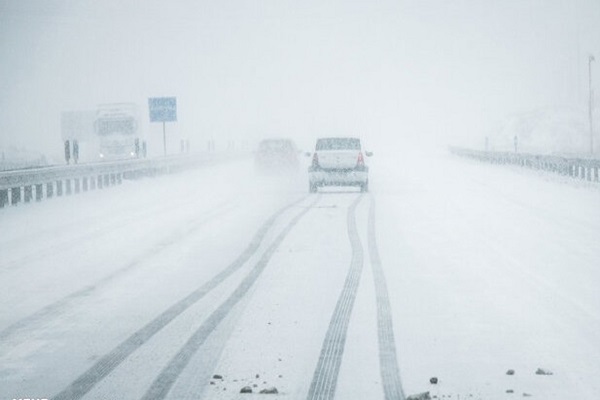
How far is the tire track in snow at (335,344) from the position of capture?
5.59 meters

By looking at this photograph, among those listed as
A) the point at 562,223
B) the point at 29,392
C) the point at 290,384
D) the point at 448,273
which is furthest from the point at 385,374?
the point at 562,223

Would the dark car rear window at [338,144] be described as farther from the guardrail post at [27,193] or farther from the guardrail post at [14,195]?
the guardrail post at [14,195]

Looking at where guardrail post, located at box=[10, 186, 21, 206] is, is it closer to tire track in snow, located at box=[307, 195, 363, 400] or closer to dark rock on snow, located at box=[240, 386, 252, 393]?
tire track in snow, located at box=[307, 195, 363, 400]

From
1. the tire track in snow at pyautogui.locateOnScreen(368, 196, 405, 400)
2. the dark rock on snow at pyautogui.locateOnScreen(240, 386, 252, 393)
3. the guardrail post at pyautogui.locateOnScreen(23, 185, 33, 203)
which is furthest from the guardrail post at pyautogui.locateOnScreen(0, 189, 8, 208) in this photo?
the dark rock on snow at pyautogui.locateOnScreen(240, 386, 252, 393)

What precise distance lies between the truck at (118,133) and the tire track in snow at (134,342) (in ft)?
112

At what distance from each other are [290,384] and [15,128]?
417 feet

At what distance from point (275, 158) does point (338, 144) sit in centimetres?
992

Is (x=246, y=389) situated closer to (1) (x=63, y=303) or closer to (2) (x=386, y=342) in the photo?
(2) (x=386, y=342)

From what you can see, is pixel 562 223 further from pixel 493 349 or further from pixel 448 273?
pixel 493 349

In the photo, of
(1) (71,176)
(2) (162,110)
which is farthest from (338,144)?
(2) (162,110)

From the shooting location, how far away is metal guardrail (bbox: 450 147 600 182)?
89.1 ft

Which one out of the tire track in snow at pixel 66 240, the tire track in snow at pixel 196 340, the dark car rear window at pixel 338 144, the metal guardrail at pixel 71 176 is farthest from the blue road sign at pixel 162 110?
the tire track in snow at pixel 196 340

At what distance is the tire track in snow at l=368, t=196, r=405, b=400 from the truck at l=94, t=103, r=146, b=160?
3502cm

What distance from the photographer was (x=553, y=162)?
31844 millimetres
